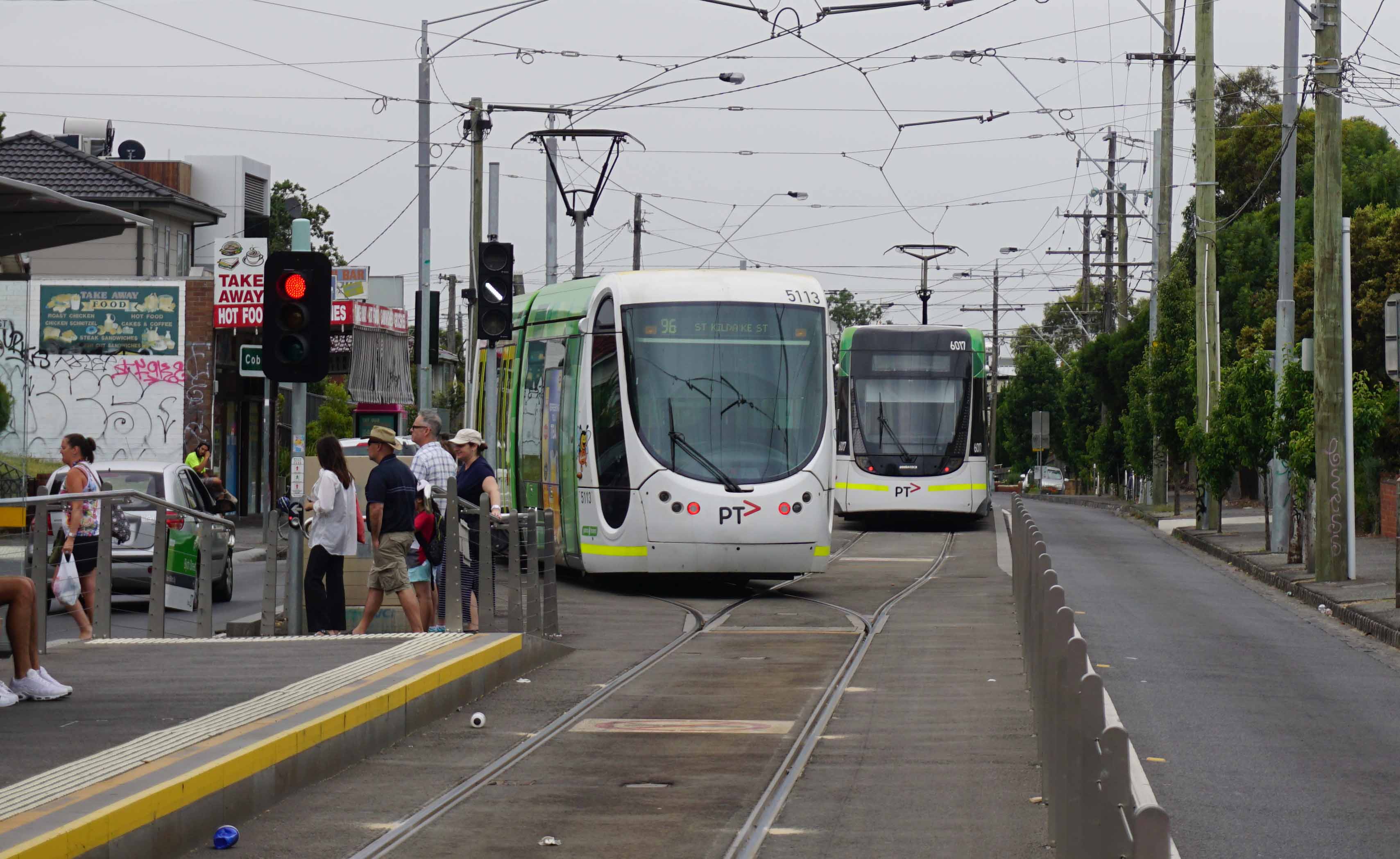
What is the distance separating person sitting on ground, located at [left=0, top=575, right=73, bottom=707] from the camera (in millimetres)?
9078

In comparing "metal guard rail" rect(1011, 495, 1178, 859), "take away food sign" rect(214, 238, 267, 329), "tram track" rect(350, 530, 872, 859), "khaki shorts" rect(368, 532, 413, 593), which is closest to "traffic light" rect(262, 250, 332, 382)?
"khaki shorts" rect(368, 532, 413, 593)

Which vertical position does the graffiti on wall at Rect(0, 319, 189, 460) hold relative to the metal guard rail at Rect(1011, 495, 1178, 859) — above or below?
above

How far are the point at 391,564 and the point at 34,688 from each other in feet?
14.0

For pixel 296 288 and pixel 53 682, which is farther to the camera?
pixel 296 288

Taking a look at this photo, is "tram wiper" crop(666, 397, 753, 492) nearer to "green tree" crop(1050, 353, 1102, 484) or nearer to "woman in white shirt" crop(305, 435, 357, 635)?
"woman in white shirt" crop(305, 435, 357, 635)

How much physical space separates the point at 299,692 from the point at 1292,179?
21.3 meters

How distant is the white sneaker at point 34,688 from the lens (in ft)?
30.3

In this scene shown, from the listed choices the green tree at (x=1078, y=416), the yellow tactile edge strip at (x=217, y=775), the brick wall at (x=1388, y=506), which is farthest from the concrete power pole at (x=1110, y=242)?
the yellow tactile edge strip at (x=217, y=775)

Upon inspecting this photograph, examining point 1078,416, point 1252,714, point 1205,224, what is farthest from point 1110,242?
point 1252,714

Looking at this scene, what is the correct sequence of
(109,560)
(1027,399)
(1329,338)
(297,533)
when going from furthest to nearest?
(1027,399) < (1329,338) < (297,533) < (109,560)

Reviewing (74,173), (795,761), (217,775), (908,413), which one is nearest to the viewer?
(217,775)

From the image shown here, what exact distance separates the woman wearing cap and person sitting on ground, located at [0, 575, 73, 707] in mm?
4611

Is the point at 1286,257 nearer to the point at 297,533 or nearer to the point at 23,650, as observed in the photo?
the point at 297,533

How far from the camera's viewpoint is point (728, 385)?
1859cm
